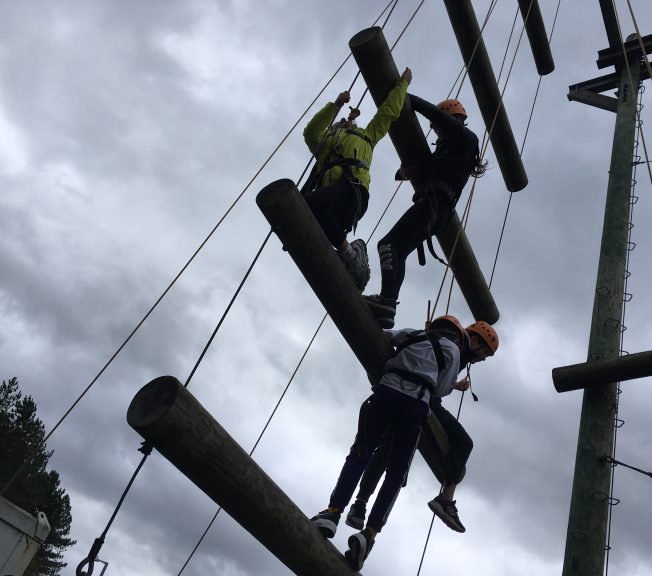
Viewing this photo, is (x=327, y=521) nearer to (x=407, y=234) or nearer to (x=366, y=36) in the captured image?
(x=407, y=234)

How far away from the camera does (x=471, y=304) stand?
6.09 m

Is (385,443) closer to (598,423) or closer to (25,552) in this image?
(598,423)

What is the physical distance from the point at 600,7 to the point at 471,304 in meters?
3.17

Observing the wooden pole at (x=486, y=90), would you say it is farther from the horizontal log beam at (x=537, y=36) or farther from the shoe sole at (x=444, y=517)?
the shoe sole at (x=444, y=517)

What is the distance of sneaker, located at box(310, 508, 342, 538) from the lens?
3.41 meters

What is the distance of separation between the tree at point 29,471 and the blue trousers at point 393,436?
22.1 meters

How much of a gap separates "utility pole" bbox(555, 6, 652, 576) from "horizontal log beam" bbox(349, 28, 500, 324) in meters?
1.07

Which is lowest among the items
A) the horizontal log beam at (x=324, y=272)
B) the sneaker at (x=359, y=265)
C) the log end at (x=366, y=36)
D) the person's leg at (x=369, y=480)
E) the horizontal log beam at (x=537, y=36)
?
the person's leg at (x=369, y=480)

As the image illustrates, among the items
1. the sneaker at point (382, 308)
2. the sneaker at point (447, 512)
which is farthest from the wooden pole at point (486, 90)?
the sneaker at point (447, 512)

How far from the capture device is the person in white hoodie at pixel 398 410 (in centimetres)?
373

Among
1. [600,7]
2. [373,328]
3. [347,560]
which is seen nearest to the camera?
[347,560]

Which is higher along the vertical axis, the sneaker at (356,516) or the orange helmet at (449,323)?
the orange helmet at (449,323)

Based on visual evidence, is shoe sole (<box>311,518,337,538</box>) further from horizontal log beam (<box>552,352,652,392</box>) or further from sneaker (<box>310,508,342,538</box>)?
horizontal log beam (<box>552,352,652,392</box>)

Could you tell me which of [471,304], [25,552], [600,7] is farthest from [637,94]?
[25,552]
